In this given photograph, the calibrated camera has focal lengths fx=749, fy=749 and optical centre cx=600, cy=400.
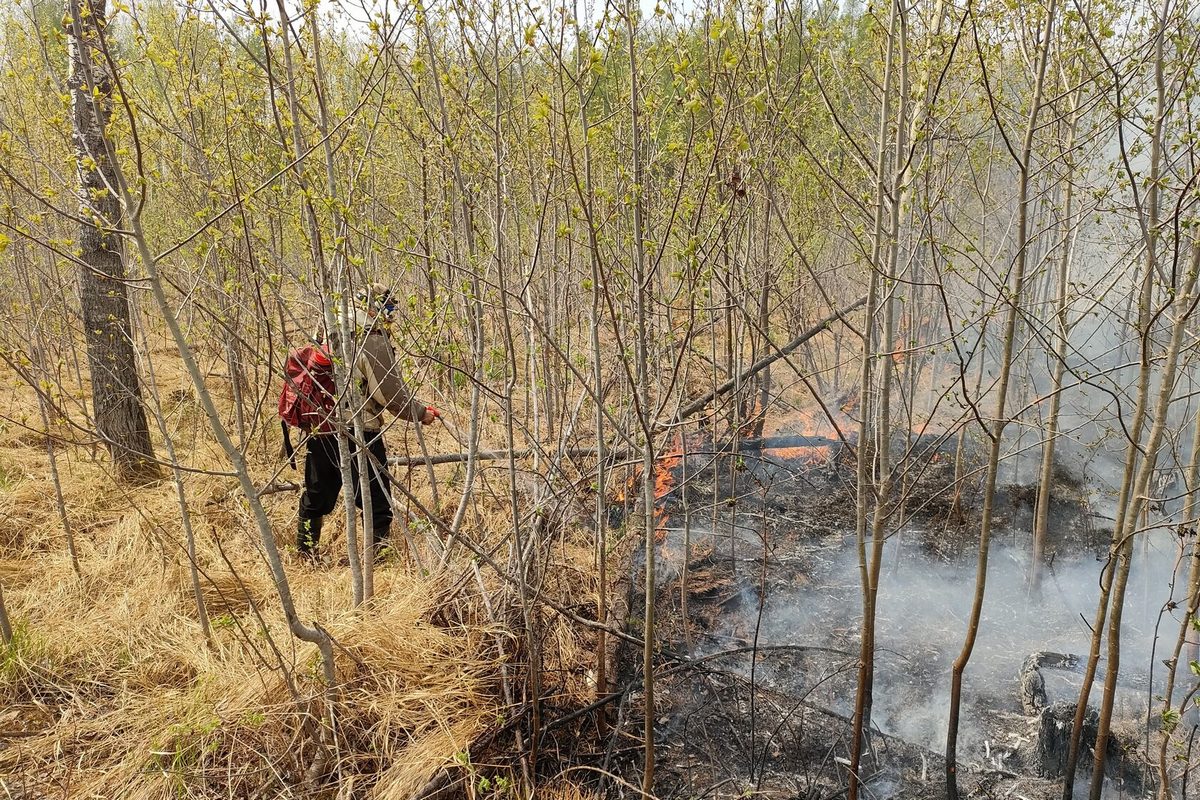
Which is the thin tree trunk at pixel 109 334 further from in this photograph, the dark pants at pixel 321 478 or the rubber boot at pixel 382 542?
the rubber boot at pixel 382 542

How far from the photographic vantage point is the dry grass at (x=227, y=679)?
304cm

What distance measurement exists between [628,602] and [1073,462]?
5223mm

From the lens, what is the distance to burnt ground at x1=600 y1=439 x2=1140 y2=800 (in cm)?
354

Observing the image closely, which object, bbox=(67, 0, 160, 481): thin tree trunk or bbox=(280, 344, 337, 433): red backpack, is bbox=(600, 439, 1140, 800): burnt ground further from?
bbox=(67, 0, 160, 481): thin tree trunk

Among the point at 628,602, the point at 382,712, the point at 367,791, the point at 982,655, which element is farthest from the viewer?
the point at 628,602

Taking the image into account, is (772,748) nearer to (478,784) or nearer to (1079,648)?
(478,784)

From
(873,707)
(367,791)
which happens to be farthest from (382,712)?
(873,707)

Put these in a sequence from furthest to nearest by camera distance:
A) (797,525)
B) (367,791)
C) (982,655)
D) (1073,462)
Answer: (1073,462) → (797,525) → (982,655) → (367,791)

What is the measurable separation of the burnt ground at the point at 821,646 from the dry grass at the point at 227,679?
699 mm

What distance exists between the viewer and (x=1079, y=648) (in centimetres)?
459

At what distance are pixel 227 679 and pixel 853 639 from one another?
11.5 ft

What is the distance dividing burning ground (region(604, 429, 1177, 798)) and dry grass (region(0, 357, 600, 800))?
785 mm

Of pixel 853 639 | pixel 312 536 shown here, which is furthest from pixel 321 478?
pixel 853 639

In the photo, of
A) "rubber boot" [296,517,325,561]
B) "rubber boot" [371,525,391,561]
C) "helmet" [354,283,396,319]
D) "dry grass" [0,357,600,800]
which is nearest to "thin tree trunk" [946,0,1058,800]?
"dry grass" [0,357,600,800]
